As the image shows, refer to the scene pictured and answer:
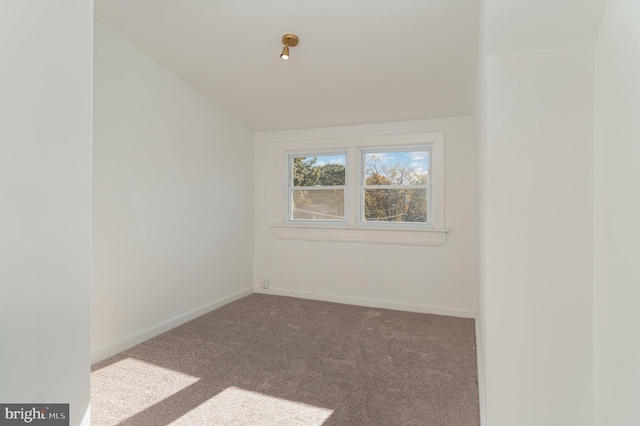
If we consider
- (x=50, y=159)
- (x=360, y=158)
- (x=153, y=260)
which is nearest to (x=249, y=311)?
(x=153, y=260)

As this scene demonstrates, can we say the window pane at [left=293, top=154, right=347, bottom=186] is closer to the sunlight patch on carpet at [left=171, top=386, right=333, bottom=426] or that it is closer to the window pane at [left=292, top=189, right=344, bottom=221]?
the window pane at [left=292, top=189, right=344, bottom=221]

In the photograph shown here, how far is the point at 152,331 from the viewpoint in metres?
2.88

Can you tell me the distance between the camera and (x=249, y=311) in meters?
3.57

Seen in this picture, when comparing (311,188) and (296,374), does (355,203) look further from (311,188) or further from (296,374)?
(296,374)

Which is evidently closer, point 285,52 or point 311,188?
point 285,52

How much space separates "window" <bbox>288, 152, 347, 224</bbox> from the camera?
4.06m

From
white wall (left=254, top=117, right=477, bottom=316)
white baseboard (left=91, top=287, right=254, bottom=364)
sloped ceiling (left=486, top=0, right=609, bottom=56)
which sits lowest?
white baseboard (left=91, top=287, right=254, bottom=364)

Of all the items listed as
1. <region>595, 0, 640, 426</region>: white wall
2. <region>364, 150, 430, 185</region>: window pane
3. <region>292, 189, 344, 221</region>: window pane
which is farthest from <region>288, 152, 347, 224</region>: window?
<region>595, 0, 640, 426</region>: white wall

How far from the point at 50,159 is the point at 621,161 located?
1674 mm

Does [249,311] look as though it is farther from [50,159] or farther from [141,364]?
[50,159]

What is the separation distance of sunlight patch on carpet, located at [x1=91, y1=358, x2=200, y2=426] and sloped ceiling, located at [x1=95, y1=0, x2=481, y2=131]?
2359 millimetres

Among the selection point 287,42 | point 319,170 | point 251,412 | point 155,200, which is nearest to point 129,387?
point 251,412

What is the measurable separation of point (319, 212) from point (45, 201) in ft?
10.9

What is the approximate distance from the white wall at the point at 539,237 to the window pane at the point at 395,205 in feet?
7.37
